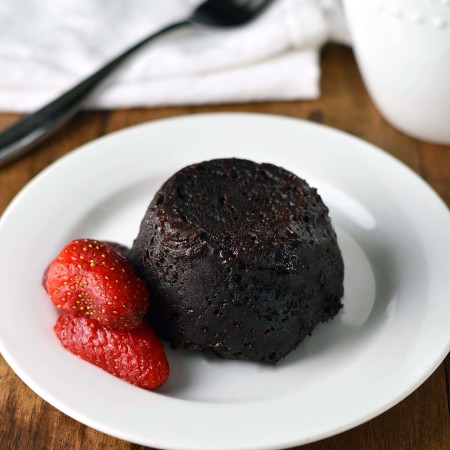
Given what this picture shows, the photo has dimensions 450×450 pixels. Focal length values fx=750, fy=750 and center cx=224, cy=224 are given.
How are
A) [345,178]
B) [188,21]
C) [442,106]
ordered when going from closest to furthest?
[345,178], [442,106], [188,21]

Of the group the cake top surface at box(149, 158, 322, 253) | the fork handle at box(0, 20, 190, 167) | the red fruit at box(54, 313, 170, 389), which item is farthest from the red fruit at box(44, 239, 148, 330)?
the fork handle at box(0, 20, 190, 167)

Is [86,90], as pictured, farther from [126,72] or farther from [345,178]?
[345,178]

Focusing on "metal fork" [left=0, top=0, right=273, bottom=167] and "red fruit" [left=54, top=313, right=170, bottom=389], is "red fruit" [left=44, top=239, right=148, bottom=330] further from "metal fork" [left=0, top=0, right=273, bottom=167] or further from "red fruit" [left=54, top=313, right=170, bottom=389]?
"metal fork" [left=0, top=0, right=273, bottom=167]

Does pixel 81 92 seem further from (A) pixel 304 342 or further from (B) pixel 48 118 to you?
(A) pixel 304 342

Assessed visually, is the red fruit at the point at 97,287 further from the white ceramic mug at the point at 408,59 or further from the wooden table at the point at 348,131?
the white ceramic mug at the point at 408,59

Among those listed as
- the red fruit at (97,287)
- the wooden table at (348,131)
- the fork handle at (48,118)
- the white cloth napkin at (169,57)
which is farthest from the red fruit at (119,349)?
the white cloth napkin at (169,57)

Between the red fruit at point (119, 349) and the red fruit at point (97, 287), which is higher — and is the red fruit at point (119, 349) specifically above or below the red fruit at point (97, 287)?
below

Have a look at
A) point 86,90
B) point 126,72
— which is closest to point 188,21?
point 126,72

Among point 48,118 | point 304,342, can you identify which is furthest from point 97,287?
point 48,118
